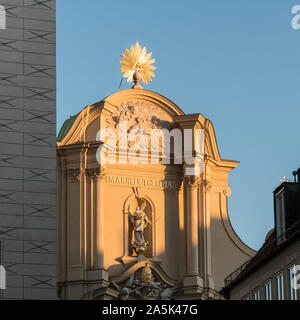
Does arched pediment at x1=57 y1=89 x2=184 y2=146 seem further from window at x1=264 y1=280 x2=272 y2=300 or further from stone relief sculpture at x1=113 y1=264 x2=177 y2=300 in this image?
window at x1=264 y1=280 x2=272 y2=300

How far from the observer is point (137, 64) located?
74938mm

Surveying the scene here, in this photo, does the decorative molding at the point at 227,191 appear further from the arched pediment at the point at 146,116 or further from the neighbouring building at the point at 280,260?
the neighbouring building at the point at 280,260

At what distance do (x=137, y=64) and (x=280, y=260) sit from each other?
2697cm

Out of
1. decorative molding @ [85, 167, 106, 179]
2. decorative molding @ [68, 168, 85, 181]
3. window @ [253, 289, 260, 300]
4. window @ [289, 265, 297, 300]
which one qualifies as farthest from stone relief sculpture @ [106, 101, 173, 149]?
window @ [289, 265, 297, 300]

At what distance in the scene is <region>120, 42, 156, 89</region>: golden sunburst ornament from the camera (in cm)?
7469

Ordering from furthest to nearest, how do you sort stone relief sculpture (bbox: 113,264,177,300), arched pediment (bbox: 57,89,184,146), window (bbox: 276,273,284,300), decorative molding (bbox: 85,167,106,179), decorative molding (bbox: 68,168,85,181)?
arched pediment (bbox: 57,89,184,146), decorative molding (bbox: 68,168,85,181), decorative molding (bbox: 85,167,106,179), stone relief sculpture (bbox: 113,264,177,300), window (bbox: 276,273,284,300)

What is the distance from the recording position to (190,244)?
72.1 meters

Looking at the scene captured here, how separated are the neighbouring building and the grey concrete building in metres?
7.12

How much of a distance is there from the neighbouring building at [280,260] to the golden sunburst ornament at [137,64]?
71.0 feet

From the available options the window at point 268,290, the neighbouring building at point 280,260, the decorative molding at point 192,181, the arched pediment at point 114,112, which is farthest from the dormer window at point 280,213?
the arched pediment at point 114,112

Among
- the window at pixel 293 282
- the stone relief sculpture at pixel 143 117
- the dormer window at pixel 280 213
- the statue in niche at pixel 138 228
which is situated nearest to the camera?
the window at pixel 293 282

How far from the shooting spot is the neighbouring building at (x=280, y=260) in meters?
48.1

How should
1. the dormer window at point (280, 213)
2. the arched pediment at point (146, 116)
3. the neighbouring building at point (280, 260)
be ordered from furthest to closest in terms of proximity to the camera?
the arched pediment at point (146, 116) < the dormer window at point (280, 213) < the neighbouring building at point (280, 260)
